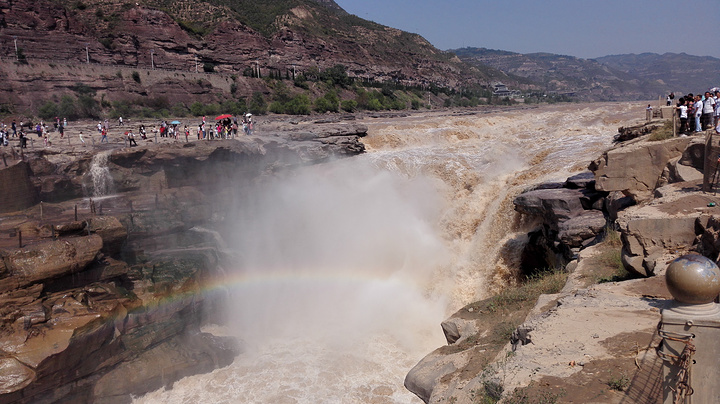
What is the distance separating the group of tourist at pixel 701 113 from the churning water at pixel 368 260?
3.69 metres

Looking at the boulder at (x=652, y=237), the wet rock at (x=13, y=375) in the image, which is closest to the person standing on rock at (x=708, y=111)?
the boulder at (x=652, y=237)

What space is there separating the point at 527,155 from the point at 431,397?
1569 cm

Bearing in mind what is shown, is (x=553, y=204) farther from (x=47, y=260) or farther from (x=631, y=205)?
(x=47, y=260)

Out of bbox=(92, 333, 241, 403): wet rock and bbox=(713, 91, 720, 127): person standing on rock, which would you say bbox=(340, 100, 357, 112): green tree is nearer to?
bbox=(92, 333, 241, 403): wet rock

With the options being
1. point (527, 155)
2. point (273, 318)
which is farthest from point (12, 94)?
point (527, 155)

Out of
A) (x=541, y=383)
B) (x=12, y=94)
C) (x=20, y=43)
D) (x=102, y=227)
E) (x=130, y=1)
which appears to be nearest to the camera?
(x=541, y=383)

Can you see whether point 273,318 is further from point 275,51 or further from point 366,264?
point 275,51

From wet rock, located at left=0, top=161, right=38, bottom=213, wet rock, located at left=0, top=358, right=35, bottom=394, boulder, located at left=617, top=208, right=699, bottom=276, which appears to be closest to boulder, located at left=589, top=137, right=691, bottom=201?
boulder, located at left=617, top=208, right=699, bottom=276

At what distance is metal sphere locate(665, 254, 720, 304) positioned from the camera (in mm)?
3312

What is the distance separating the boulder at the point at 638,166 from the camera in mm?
10906

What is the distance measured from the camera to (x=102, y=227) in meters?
13.1

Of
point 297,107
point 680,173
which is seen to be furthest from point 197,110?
point 680,173

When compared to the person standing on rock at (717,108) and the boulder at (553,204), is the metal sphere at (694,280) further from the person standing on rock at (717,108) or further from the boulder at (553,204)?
the person standing on rock at (717,108)

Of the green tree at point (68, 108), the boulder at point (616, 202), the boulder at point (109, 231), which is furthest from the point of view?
the green tree at point (68, 108)
